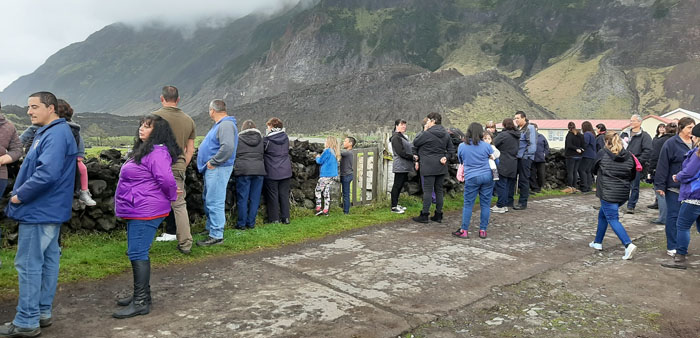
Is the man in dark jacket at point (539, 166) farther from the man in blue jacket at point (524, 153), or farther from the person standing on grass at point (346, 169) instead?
the person standing on grass at point (346, 169)

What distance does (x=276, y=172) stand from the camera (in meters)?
7.18

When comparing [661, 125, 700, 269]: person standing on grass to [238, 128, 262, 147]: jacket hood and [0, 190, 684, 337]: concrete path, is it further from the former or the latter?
[238, 128, 262, 147]: jacket hood

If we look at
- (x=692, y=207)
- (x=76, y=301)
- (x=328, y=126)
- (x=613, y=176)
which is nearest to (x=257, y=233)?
(x=76, y=301)

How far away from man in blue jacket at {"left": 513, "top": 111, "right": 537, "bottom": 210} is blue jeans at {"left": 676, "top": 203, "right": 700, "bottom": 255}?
13.2 feet

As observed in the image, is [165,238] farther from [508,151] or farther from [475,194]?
[508,151]

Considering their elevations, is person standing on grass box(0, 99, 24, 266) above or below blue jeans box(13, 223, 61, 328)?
above

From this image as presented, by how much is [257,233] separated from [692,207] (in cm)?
538

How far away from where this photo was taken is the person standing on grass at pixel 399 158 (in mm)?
8625

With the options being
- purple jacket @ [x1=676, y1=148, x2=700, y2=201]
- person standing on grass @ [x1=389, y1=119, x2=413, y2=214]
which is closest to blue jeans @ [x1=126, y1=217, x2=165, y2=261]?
person standing on grass @ [x1=389, y1=119, x2=413, y2=214]

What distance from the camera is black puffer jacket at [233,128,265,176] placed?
671 centimetres

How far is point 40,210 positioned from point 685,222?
652cm

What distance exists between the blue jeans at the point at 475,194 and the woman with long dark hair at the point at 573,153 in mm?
5839

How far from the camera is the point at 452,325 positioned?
3830 millimetres

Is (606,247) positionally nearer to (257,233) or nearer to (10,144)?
(257,233)
